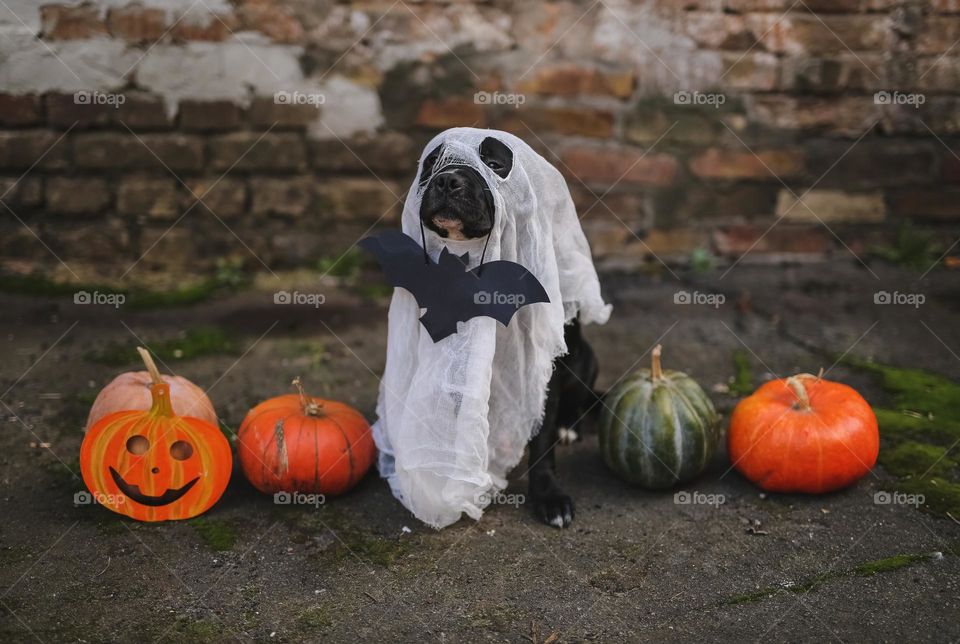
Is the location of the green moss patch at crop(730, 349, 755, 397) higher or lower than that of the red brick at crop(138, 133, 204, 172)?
lower

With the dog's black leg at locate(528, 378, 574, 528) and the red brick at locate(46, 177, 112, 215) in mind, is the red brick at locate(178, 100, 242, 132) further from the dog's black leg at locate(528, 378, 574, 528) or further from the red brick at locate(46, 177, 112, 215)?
the dog's black leg at locate(528, 378, 574, 528)

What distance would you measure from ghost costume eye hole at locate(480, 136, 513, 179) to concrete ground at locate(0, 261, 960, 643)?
130cm

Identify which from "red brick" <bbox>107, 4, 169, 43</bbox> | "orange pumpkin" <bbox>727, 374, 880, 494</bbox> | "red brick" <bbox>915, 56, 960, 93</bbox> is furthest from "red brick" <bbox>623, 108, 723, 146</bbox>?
"red brick" <bbox>107, 4, 169, 43</bbox>

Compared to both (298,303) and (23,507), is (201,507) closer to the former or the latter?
(23,507)

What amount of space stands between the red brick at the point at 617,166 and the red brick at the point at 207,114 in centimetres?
210

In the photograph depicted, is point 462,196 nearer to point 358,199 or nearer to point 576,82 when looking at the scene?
point 358,199

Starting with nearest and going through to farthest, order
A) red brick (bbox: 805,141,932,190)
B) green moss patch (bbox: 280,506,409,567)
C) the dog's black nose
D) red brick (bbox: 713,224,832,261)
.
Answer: the dog's black nose, green moss patch (bbox: 280,506,409,567), red brick (bbox: 805,141,932,190), red brick (bbox: 713,224,832,261)

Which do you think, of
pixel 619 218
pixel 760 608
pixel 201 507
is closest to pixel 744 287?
pixel 619 218

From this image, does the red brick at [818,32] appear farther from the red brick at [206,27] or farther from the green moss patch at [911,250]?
the red brick at [206,27]

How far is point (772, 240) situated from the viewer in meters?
5.86

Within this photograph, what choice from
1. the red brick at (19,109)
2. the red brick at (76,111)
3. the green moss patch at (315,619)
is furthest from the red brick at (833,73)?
the red brick at (19,109)

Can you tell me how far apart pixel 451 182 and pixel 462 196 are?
0.19 feet

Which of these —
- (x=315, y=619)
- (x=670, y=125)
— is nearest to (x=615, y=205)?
(x=670, y=125)

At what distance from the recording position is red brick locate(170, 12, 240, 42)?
5.20 metres
